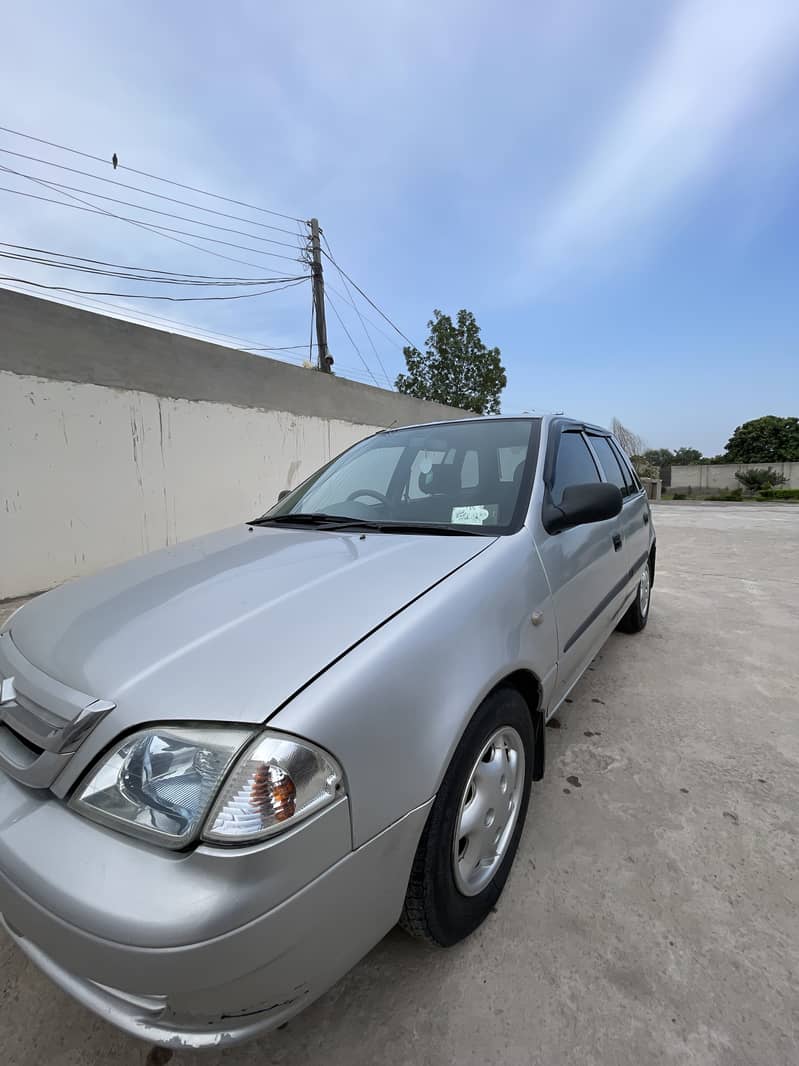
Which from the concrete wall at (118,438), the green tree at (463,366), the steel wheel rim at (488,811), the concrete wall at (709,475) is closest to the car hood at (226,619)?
the steel wheel rim at (488,811)

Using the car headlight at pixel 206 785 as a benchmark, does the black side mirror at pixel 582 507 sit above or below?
above

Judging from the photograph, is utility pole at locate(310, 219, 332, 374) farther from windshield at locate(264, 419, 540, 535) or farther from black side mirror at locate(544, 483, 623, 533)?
black side mirror at locate(544, 483, 623, 533)

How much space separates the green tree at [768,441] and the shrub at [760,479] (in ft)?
49.3

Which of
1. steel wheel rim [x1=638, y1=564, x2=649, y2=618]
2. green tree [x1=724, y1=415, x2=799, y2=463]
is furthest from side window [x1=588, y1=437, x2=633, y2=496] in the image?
green tree [x1=724, y1=415, x2=799, y2=463]

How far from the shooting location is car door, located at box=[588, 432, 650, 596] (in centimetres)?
290

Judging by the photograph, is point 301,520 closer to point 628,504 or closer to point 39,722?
point 39,722

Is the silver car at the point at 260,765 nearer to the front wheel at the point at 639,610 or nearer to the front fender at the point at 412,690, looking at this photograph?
the front fender at the point at 412,690

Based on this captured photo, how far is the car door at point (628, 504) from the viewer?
9.51 ft

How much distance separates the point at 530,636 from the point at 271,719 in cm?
91

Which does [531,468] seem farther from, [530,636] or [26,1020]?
[26,1020]

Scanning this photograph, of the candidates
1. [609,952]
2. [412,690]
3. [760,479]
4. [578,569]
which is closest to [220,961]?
[412,690]

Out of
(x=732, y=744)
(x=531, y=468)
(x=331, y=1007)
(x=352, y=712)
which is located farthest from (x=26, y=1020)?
(x=732, y=744)

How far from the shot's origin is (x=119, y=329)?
5.36 meters

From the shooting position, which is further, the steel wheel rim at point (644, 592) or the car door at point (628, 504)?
the steel wheel rim at point (644, 592)
